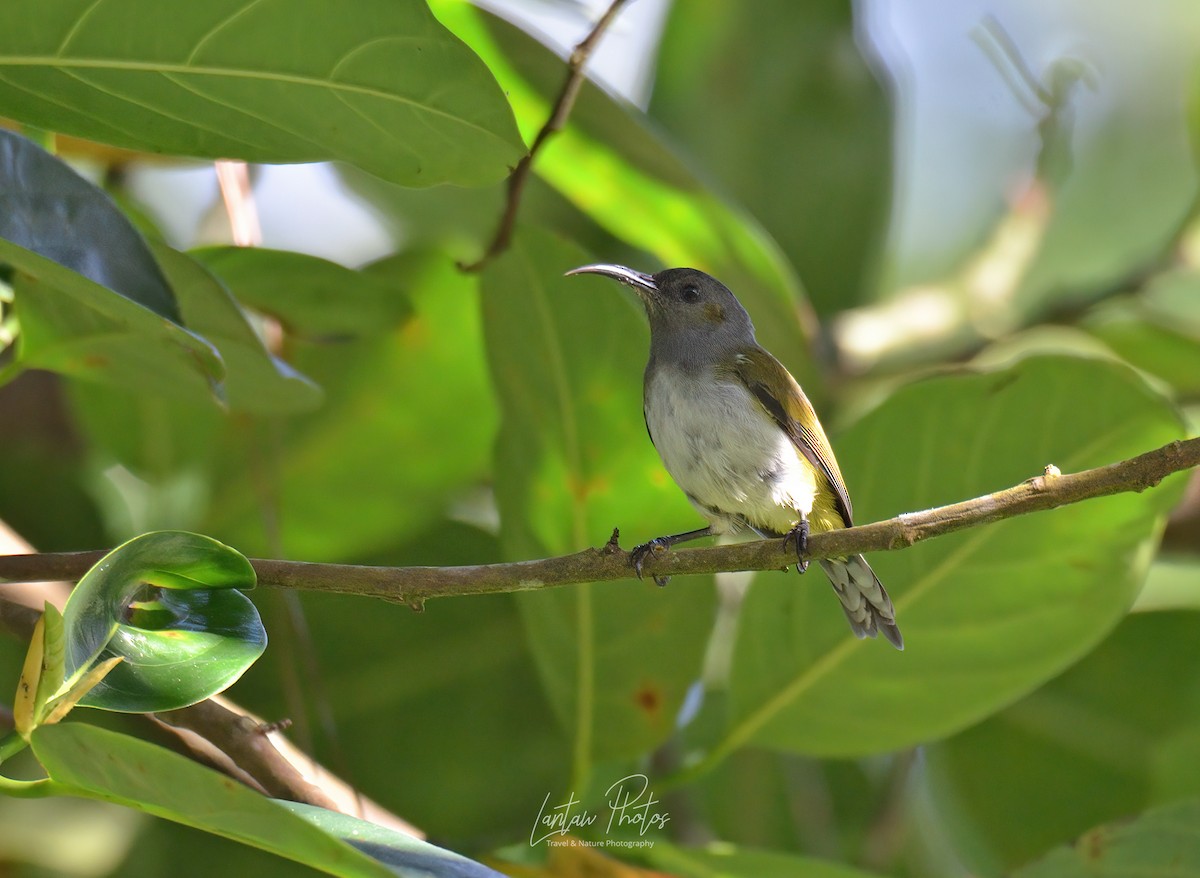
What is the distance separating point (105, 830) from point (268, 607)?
0.76m

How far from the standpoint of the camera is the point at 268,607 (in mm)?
3053

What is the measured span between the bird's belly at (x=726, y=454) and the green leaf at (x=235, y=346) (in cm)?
83

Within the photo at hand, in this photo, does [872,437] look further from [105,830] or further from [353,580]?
[105,830]

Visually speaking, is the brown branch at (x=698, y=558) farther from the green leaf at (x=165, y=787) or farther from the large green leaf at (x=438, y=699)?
the large green leaf at (x=438, y=699)

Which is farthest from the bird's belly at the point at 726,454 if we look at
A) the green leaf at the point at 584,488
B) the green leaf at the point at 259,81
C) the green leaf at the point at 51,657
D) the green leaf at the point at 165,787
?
the green leaf at the point at 51,657

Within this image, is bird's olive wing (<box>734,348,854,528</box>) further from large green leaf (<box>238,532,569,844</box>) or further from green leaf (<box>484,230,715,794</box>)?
large green leaf (<box>238,532,569,844</box>)

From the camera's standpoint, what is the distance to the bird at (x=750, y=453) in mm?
2545

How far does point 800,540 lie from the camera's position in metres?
2.12

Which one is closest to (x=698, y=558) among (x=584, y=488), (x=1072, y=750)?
(x=584, y=488)

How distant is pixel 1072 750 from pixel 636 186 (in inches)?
77.4

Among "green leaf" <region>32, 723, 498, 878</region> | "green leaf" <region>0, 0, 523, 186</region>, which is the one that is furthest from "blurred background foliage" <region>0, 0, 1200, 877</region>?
"green leaf" <region>32, 723, 498, 878</region>

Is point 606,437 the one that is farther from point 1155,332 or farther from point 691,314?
point 1155,332

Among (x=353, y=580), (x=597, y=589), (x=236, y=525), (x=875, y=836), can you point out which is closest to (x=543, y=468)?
(x=597, y=589)

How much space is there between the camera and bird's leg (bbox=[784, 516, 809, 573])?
5.55 ft
